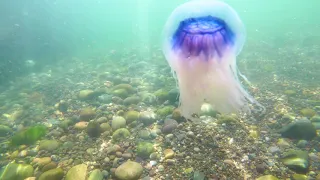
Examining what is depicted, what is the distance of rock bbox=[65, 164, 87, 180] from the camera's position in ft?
9.10

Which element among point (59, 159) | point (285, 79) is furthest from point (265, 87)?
point (59, 159)

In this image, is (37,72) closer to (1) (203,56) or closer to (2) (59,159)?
(2) (59,159)

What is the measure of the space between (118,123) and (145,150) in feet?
3.25

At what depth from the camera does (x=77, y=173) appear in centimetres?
283

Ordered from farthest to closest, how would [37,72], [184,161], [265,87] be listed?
1. [37,72]
2. [265,87]
3. [184,161]

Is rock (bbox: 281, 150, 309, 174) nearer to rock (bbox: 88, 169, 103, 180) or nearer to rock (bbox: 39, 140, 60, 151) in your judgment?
rock (bbox: 88, 169, 103, 180)

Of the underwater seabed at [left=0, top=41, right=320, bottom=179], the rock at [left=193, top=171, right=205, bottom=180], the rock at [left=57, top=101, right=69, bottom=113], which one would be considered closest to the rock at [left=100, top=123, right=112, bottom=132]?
the underwater seabed at [left=0, top=41, right=320, bottom=179]

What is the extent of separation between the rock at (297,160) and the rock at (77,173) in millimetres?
2602

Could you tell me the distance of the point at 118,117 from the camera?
4.07 metres

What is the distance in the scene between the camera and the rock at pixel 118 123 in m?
3.91

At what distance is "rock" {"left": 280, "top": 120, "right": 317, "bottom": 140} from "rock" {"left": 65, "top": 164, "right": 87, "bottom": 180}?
306cm

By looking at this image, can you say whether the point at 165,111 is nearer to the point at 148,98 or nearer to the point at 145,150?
the point at 148,98

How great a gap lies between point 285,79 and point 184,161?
543 centimetres

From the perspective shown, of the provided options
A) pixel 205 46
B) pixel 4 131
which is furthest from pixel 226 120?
pixel 4 131
